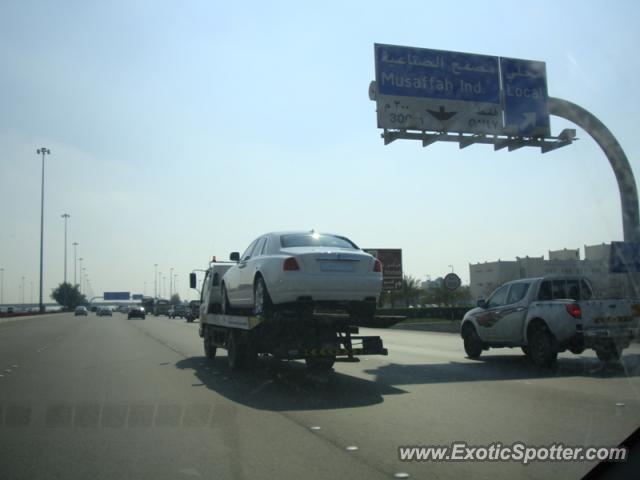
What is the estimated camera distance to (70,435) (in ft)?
24.1

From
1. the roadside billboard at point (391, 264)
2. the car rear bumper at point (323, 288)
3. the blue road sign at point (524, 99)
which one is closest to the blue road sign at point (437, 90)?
the blue road sign at point (524, 99)

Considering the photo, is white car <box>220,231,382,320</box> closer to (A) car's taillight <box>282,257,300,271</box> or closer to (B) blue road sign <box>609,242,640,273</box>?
(A) car's taillight <box>282,257,300,271</box>

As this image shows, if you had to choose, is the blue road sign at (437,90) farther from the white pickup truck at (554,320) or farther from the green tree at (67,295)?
the green tree at (67,295)

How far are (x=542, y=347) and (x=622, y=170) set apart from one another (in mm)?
8883

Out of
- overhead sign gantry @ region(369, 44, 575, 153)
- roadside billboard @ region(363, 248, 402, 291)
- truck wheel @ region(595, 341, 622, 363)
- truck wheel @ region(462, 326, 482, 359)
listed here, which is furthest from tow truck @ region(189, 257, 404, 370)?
roadside billboard @ region(363, 248, 402, 291)

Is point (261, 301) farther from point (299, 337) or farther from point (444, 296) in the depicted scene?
point (444, 296)

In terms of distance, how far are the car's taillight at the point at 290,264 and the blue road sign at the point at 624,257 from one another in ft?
36.9

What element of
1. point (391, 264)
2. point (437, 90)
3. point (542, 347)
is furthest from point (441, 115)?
point (391, 264)

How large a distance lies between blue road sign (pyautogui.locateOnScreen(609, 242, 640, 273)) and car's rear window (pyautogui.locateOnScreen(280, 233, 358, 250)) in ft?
32.5

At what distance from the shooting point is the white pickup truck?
1226 centimetres

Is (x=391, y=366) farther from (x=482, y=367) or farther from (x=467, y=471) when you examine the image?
(x=467, y=471)

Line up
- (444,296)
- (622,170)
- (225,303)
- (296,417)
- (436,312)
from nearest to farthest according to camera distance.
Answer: (296,417)
(225,303)
(622,170)
(436,312)
(444,296)

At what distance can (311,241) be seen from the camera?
1142cm

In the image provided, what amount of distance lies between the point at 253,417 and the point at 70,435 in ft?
7.22
